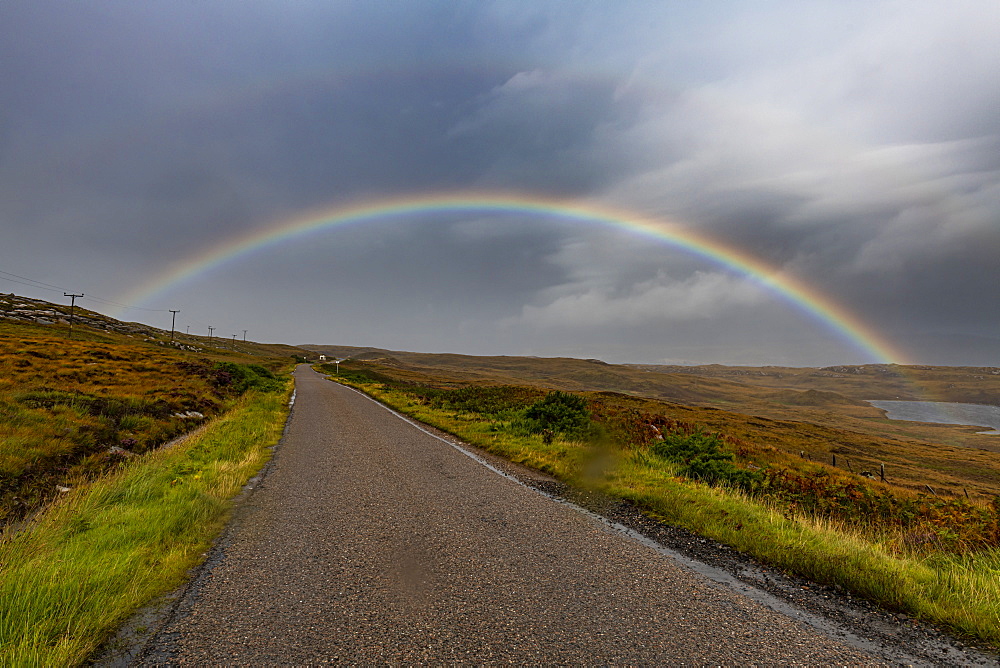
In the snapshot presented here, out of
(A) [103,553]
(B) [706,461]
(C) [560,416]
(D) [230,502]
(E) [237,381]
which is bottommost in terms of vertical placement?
(D) [230,502]

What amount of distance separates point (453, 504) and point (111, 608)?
15.5 feet

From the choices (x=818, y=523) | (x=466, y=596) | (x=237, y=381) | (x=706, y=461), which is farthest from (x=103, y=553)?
(x=237, y=381)

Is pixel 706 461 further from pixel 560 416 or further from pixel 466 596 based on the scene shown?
pixel 466 596

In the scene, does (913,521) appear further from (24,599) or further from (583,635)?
(24,599)

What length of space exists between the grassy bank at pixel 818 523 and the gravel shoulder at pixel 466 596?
54 cm

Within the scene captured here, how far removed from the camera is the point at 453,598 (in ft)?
14.9

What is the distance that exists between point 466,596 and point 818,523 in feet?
19.8

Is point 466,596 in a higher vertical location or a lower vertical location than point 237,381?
lower

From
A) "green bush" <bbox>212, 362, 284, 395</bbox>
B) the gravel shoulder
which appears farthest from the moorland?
"green bush" <bbox>212, 362, 284, 395</bbox>

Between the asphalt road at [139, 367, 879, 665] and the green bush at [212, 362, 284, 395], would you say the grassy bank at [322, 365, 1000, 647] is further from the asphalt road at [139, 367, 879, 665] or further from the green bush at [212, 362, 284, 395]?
the green bush at [212, 362, 284, 395]

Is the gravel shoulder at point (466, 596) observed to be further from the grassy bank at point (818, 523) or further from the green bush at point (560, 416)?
the green bush at point (560, 416)

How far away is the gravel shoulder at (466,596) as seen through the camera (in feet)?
12.1

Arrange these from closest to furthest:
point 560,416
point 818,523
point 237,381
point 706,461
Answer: point 818,523 → point 706,461 → point 560,416 → point 237,381

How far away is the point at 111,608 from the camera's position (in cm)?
419
